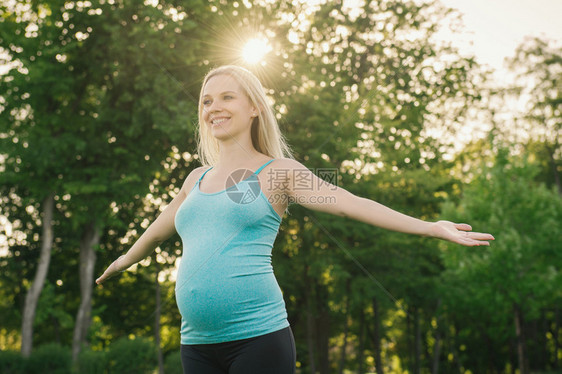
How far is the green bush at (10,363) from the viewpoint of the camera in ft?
39.9

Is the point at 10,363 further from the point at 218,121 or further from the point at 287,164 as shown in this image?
the point at 287,164

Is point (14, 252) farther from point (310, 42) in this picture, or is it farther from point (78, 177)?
point (310, 42)

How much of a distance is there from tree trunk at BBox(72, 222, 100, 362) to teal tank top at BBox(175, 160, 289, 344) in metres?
13.3

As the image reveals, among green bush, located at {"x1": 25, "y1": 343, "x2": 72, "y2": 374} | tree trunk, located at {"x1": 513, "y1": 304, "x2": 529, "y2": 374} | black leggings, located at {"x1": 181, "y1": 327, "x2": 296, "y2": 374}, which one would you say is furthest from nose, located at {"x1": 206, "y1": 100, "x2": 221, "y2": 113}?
tree trunk, located at {"x1": 513, "y1": 304, "x2": 529, "y2": 374}

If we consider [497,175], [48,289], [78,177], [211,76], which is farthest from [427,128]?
[211,76]

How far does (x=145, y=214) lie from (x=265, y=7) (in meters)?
6.97

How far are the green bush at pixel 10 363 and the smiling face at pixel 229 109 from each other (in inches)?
497

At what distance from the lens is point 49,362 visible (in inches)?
488

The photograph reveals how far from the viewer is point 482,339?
29.1 m

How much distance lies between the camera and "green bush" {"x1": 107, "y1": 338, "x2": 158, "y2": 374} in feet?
38.8

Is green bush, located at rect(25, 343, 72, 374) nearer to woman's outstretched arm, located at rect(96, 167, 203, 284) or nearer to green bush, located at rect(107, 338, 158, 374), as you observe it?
green bush, located at rect(107, 338, 158, 374)

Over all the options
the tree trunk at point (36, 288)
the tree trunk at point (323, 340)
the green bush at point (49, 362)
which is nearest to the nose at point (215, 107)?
the green bush at point (49, 362)

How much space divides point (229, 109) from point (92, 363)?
38.4 ft

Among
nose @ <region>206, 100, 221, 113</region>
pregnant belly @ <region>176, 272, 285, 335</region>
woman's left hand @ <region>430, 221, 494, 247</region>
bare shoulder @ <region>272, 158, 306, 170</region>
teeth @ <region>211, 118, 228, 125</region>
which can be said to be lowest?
pregnant belly @ <region>176, 272, 285, 335</region>
